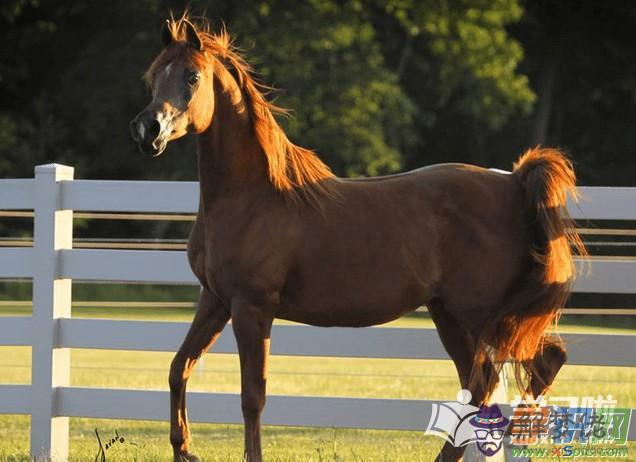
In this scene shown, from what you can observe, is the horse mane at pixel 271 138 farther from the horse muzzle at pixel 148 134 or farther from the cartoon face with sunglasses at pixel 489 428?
the cartoon face with sunglasses at pixel 489 428

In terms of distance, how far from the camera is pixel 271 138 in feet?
17.8

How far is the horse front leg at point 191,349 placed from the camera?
5.50 meters

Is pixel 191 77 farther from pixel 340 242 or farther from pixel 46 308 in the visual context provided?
pixel 46 308

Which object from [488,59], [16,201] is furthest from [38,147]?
[16,201]

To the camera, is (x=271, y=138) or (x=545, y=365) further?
(x=545, y=365)

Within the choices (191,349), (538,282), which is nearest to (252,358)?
(191,349)

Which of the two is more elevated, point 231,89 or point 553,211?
point 231,89

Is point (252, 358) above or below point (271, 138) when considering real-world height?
below

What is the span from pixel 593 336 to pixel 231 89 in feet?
7.79

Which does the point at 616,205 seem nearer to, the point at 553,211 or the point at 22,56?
the point at 553,211

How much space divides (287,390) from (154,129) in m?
5.84

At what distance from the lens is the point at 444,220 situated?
18.2 ft

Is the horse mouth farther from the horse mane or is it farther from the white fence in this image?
the white fence

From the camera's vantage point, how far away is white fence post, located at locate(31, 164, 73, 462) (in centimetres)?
642
